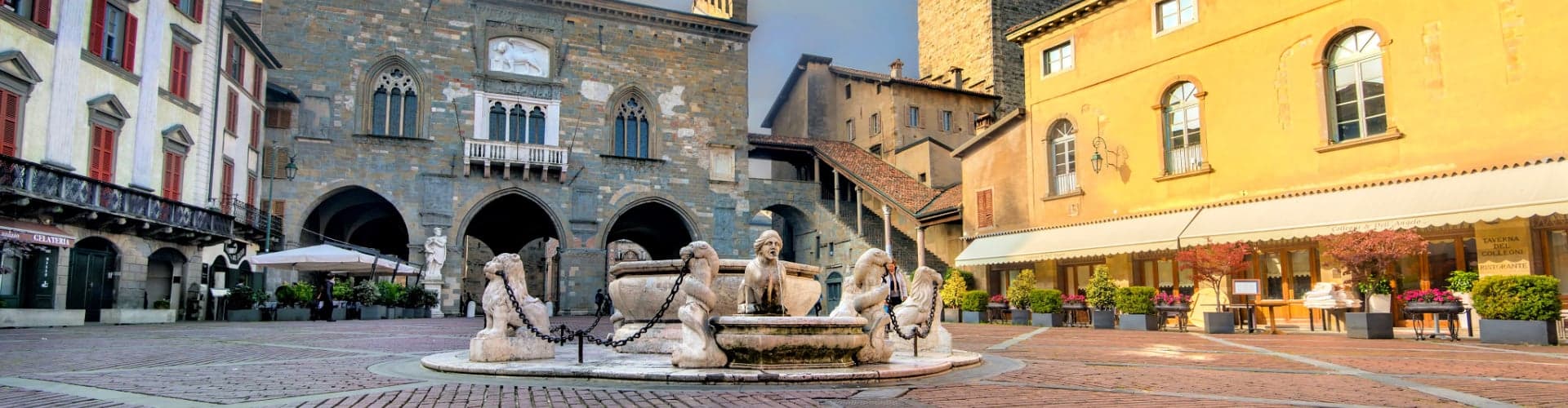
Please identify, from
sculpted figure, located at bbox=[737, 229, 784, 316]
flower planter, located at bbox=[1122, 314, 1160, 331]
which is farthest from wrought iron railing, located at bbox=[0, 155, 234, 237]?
flower planter, located at bbox=[1122, 314, 1160, 331]

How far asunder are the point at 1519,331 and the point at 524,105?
27137 millimetres

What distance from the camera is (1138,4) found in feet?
66.7

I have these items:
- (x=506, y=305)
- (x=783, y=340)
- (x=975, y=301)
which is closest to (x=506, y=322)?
(x=506, y=305)

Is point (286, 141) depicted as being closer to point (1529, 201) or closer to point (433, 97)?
point (433, 97)

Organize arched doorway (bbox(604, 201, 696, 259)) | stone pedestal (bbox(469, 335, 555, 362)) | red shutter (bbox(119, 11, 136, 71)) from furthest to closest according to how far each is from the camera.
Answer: arched doorway (bbox(604, 201, 696, 259)), red shutter (bbox(119, 11, 136, 71)), stone pedestal (bbox(469, 335, 555, 362))

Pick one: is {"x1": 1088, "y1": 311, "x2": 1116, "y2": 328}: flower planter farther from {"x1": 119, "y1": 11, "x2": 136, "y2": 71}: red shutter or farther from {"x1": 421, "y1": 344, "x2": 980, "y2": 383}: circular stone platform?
{"x1": 119, "y1": 11, "x2": 136, "y2": 71}: red shutter

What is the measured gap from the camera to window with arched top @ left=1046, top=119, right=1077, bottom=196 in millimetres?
21870

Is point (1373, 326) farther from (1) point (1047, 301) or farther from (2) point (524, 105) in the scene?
(2) point (524, 105)

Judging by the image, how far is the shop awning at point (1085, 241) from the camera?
1833 cm

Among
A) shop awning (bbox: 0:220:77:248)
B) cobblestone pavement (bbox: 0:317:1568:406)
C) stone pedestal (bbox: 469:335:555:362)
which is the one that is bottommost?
cobblestone pavement (bbox: 0:317:1568:406)

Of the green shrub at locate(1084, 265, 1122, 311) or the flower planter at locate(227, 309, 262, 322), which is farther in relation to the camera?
the flower planter at locate(227, 309, 262, 322)

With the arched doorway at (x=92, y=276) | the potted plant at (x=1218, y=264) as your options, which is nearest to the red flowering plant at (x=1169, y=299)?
the potted plant at (x=1218, y=264)

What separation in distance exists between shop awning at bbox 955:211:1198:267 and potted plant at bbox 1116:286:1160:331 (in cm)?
137

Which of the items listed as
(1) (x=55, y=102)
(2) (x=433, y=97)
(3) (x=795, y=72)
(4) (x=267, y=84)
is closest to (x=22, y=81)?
(1) (x=55, y=102)
